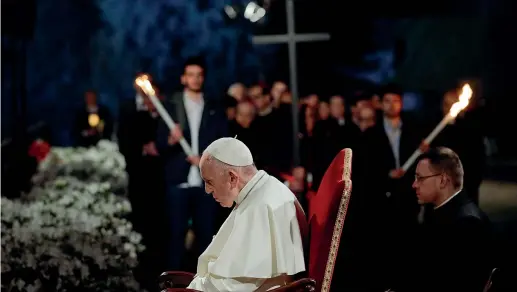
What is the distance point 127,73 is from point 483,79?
4624 mm

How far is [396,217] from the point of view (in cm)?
666

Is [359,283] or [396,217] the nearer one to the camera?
[359,283]

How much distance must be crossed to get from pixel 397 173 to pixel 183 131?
165cm

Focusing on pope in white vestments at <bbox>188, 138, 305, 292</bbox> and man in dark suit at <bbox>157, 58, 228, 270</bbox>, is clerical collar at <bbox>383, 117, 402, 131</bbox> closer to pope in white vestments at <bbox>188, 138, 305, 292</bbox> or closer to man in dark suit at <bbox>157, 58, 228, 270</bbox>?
man in dark suit at <bbox>157, 58, 228, 270</bbox>

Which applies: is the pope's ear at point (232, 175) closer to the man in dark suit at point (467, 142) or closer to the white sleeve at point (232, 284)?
the white sleeve at point (232, 284)

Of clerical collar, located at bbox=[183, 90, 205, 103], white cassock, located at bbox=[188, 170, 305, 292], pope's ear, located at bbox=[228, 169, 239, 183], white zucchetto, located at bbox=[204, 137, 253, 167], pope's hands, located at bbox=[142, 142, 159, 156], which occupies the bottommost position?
white cassock, located at bbox=[188, 170, 305, 292]

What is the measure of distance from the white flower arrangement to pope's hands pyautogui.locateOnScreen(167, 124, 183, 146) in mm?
751

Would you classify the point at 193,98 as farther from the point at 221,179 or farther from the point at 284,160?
the point at 221,179

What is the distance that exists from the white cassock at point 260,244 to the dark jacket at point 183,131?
8.74 feet

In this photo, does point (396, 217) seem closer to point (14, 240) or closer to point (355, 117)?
point (355, 117)

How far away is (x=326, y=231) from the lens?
11.2 feet

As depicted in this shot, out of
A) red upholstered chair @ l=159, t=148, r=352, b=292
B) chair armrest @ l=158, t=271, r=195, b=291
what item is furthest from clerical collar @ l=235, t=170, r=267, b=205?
chair armrest @ l=158, t=271, r=195, b=291

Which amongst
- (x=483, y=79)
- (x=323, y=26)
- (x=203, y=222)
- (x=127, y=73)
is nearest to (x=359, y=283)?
(x=203, y=222)

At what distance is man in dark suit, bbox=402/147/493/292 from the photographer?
3.52 meters
